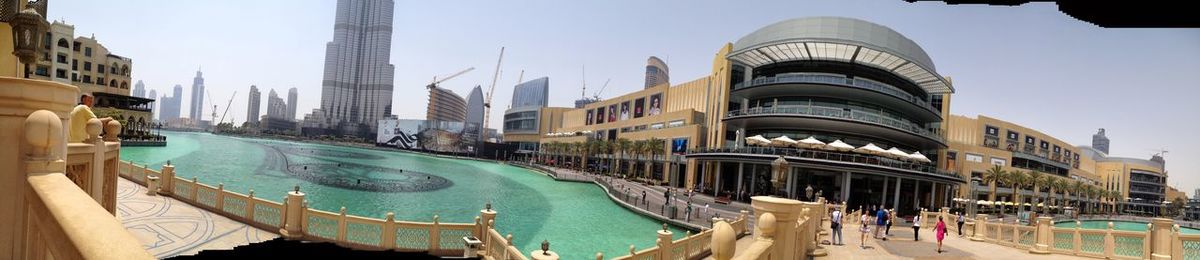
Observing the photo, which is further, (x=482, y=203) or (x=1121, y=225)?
(x=1121, y=225)

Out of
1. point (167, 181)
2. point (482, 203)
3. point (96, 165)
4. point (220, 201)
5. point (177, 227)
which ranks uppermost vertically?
point (96, 165)

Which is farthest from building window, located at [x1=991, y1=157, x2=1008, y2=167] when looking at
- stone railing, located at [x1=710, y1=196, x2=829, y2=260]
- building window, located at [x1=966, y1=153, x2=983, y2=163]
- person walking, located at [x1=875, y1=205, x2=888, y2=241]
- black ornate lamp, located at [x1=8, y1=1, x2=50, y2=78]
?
black ornate lamp, located at [x1=8, y1=1, x2=50, y2=78]

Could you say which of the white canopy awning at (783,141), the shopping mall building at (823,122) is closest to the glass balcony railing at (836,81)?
the shopping mall building at (823,122)

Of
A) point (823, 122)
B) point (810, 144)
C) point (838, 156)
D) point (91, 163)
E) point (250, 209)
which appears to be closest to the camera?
point (91, 163)

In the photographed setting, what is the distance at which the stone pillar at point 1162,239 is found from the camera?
13602 millimetres

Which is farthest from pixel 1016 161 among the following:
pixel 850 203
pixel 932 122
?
pixel 850 203

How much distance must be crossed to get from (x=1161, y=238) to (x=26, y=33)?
2427cm

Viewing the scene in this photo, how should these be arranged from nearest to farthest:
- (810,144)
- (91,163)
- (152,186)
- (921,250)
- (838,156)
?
1. (91,163)
2. (152,186)
3. (921,250)
4. (810,144)
5. (838,156)

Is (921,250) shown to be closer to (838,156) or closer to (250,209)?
(250,209)

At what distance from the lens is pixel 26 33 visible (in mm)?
8516

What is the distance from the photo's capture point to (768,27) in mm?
47031

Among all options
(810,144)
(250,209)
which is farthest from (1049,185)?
(250,209)

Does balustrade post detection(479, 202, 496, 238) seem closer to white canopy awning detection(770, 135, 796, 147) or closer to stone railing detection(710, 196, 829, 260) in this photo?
stone railing detection(710, 196, 829, 260)

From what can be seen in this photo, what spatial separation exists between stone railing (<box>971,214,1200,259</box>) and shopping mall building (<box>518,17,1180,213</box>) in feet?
57.3
